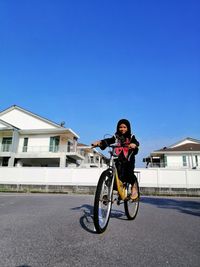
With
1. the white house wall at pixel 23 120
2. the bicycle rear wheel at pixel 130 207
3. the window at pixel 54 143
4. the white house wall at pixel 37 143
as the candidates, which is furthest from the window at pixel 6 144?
the bicycle rear wheel at pixel 130 207

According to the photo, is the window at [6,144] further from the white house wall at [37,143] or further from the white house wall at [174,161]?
the white house wall at [174,161]

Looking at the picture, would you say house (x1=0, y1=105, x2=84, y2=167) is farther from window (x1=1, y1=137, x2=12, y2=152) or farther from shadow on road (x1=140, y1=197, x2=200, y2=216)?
shadow on road (x1=140, y1=197, x2=200, y2=216)

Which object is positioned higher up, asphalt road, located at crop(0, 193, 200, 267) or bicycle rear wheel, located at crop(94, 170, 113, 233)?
bicycle rear wheel, located at crop(94, 170, 113, 233)

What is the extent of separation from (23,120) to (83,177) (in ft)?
54.7

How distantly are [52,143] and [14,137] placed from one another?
4.63 m

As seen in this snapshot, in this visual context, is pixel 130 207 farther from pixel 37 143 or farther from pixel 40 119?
pixel 40 119

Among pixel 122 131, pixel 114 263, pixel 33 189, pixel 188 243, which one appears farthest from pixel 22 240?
pixel 33 189

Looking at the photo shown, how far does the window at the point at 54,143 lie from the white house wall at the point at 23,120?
1612 millimetres

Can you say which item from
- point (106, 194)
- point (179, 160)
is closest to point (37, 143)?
point (179, 160)

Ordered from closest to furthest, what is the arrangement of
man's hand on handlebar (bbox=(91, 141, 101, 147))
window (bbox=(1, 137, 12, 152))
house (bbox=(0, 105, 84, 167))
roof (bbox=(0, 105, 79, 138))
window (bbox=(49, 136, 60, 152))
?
man's hand on handlebar (bbox=(91, 141, 101, 147)) < house (bbox=(0, 105, 84, 167)) < window (bbox=(1, 137, 12, 152)) < window (bbox=(49, 136, 60, 152)) < roof (bbox=(0, 105, 79, 138))

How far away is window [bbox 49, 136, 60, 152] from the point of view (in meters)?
28.0

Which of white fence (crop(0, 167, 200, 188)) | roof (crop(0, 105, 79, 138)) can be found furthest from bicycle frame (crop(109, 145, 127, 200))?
roof (crop(0, 105, 79, 138))

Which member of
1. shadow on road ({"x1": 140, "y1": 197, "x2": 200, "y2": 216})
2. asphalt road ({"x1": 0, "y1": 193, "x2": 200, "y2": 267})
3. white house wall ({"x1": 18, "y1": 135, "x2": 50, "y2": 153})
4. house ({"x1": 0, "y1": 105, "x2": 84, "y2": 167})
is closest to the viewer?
asphalt road ({"x1": 0, "y1": 193, "x2": 200, "y2": 267})

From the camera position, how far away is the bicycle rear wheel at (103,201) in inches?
107
